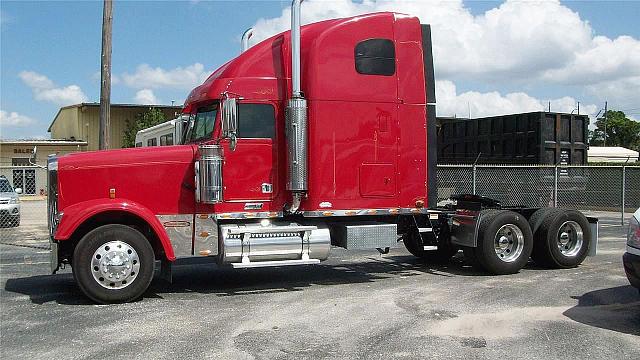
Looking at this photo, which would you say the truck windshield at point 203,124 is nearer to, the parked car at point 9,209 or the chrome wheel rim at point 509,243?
the chrome wheel rim at point 509,243

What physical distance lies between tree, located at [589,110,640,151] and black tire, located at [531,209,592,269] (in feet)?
263

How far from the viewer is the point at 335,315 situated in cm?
683

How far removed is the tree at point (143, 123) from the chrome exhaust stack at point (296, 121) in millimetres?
30974

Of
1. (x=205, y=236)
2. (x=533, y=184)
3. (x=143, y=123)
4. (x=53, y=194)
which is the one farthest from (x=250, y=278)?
(x=143, y=123)

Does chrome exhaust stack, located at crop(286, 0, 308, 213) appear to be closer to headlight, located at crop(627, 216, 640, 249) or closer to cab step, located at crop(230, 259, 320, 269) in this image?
cab step, located at crop(230, 259, 320, 269)

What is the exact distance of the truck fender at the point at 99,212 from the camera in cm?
728

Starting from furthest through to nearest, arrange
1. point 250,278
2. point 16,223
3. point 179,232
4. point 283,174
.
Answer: point 16,223
point 250,278
point 283,174
point 179,232

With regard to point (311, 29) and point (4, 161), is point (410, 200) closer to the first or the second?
point (311, 29)

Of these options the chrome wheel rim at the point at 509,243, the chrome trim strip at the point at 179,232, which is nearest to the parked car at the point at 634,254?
the chrome wheel rim at the point at 509,243

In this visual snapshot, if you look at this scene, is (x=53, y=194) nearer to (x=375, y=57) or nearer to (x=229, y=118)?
(x=229, y=118)

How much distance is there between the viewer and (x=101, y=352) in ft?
18.0

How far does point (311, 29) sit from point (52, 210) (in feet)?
14.2

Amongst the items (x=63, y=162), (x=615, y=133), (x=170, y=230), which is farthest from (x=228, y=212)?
(x=615, y=133)

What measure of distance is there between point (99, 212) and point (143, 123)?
1310 inches
